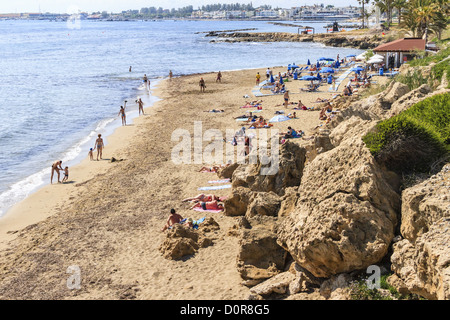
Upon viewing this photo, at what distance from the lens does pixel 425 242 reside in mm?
5586

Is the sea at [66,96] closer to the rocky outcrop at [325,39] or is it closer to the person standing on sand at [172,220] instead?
the rocky outcrop at [325,39]

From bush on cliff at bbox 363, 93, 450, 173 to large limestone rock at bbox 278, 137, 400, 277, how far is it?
1.04ft

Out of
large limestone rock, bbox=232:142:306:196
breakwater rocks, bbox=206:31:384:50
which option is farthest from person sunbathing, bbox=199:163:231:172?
breakwater rocks, bbox=206:31:384:50

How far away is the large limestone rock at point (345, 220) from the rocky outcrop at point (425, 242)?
303 millimetres

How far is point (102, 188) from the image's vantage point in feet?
50.5

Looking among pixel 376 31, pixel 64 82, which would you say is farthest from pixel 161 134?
pixel 376 31

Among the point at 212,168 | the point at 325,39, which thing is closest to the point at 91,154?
the point at 212,168

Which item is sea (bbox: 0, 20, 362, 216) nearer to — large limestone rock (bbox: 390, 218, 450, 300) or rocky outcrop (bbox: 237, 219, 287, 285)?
rocky outcrop (bbox: 237, 219, 287, 285)

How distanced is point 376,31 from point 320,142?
6584 cm

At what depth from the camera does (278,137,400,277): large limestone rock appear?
6.58m

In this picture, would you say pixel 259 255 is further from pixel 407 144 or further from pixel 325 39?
pixel 325 39

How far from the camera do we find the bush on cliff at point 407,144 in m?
7.66

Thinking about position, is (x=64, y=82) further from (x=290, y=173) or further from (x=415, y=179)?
(x=415, y=179)

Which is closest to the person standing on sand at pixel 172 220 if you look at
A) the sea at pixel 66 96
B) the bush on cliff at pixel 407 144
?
the bush on cliff at pixel 407 144
